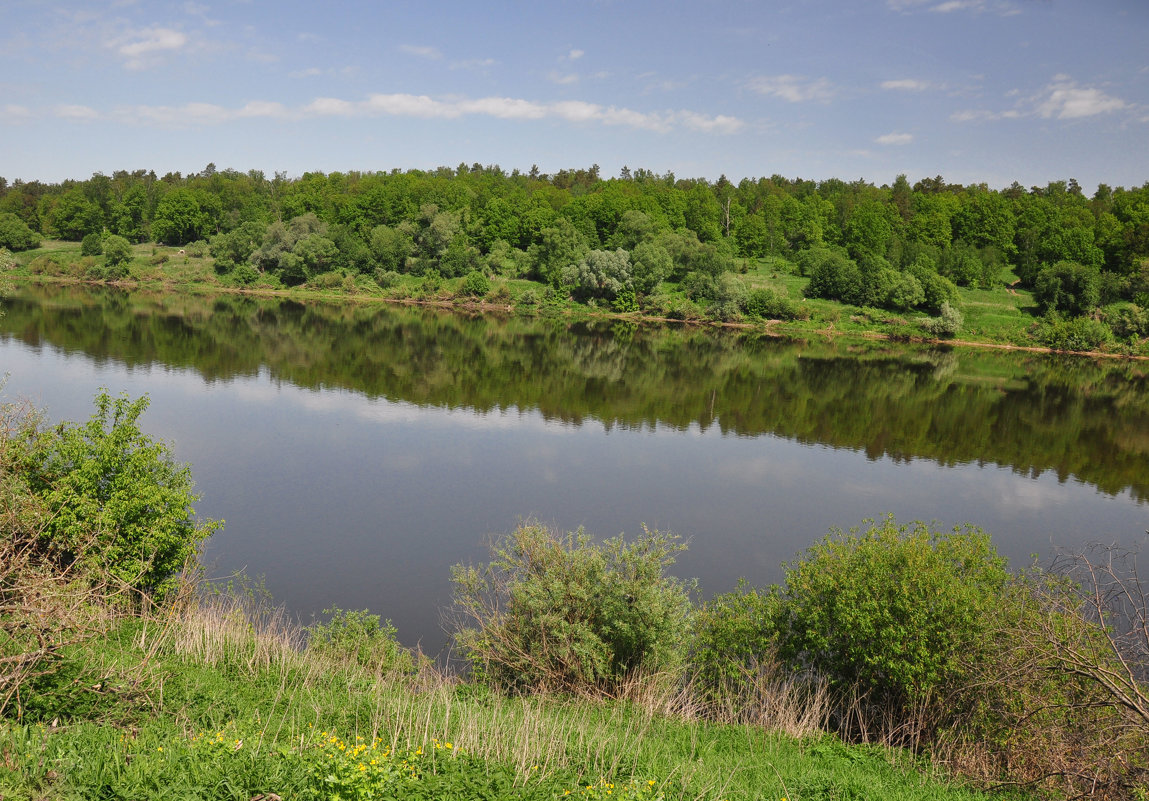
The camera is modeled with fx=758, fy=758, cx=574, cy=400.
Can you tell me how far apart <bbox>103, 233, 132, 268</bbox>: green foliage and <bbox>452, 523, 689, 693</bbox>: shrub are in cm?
10744

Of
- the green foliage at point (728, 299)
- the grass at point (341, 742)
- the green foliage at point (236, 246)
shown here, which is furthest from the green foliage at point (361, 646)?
the green foliage at point (236, 246)

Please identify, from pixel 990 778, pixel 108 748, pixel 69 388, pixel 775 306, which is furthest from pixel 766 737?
pixel 775 306

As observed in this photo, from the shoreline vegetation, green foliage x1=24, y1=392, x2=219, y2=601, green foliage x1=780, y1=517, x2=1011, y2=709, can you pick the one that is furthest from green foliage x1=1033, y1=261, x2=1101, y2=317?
green foliage x1=24, y1=392, x2=219, y2=601

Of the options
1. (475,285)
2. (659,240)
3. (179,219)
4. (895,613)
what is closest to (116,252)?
(179,219)

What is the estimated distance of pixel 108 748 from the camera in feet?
28.1

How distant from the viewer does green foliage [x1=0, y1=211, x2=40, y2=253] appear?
105812mm

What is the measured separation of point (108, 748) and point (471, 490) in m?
21.4

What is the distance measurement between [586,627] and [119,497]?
10557 mm

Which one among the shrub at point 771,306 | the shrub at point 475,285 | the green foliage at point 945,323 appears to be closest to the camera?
the green foliage at point 945,323

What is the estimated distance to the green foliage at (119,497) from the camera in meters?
15.8

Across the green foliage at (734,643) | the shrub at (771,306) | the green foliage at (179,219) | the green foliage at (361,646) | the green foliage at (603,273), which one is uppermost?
the green foliage at (179,219)

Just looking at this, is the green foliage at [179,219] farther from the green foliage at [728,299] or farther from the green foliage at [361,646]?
the green foliage at [361,646]

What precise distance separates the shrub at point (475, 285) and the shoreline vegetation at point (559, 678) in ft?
259

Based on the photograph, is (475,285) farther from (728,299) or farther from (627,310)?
(728,299)
